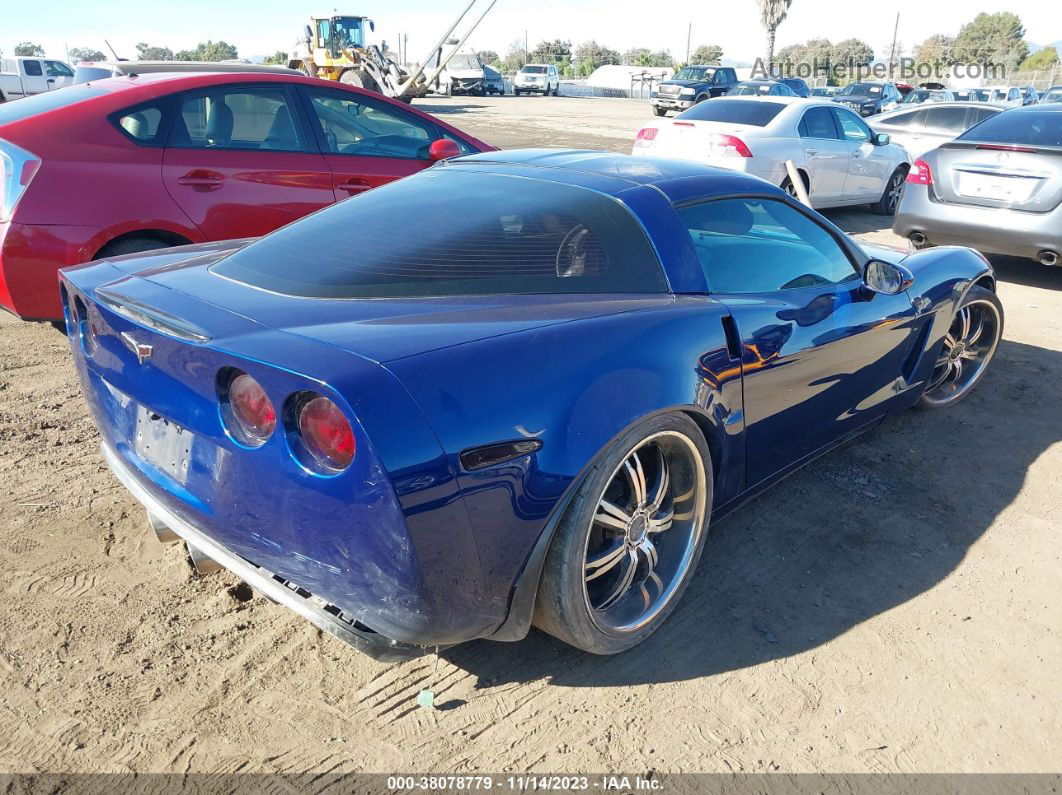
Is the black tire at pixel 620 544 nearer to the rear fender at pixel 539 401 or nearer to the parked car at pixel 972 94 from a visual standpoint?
the rear fender at pixel 539 401

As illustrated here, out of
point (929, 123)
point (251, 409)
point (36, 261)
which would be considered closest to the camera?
point (251, 409)

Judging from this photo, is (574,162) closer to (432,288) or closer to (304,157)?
Answer: (432,288)

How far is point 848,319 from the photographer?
329cm

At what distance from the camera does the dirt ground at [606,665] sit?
217 cm

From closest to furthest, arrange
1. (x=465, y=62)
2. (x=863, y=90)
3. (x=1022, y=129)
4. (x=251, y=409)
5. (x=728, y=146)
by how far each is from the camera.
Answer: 1. (x=251, y=409)
2. (x=1022, y=129)
3. (x=728, y=146)
4. (x=863, y=90)
5. (x=465, y=62)

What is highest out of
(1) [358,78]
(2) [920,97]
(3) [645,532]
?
(1) [358,78]

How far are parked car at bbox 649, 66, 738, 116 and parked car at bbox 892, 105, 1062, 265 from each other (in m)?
21.9

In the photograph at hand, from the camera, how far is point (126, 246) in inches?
175

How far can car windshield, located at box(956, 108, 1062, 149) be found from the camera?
277 inches

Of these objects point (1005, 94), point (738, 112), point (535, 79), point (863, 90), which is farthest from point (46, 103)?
point (535, 79)

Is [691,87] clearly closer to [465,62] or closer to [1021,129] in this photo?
[465,62]

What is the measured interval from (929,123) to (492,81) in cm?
3378

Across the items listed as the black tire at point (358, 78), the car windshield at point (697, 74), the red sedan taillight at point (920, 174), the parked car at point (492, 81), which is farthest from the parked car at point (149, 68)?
the parked car at point (492, 81)

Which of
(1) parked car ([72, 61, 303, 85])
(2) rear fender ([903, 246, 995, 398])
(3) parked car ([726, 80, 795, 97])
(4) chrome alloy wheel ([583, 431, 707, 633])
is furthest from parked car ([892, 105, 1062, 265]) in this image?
(3) parked car ([726, 80, 795, 97])
